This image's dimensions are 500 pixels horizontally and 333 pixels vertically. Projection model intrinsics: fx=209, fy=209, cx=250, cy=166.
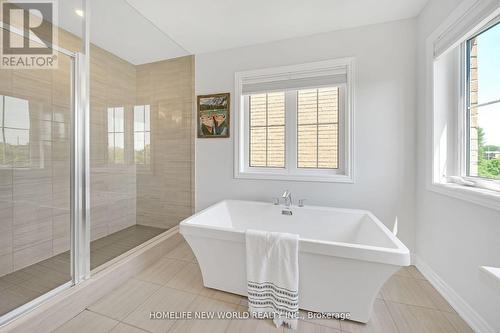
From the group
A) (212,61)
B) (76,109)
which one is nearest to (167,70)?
(212,61)

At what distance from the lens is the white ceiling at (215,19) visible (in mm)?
1885

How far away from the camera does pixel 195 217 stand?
1819 millimetres

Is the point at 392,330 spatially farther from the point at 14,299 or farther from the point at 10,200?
the point at 10,200

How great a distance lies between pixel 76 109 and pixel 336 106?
2.44m

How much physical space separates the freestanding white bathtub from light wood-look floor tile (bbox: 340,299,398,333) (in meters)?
0.05

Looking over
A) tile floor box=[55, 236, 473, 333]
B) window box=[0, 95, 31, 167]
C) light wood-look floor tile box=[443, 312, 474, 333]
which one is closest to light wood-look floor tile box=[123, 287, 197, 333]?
tile floor box=[55, 236, 473, 333]

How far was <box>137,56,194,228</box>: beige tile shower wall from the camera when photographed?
8.83 ft

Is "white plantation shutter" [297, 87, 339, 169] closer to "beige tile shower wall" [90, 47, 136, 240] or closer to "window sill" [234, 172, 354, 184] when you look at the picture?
"window sill" [234, 172, 354, 184]

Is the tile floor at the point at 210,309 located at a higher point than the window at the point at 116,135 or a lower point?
lower

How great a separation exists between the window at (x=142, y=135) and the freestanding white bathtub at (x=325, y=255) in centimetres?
124

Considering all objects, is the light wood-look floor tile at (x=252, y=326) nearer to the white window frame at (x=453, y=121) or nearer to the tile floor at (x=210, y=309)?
the tile floor at (x=210, y=309)

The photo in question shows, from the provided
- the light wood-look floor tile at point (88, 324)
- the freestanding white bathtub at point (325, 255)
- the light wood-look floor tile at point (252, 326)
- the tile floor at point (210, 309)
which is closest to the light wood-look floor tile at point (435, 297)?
the tile floor at point (210, 309)

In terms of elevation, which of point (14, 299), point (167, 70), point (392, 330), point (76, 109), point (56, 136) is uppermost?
point (167, 70)

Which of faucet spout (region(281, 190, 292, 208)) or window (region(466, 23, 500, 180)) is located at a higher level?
window (region(466, 23, 500, 180))
